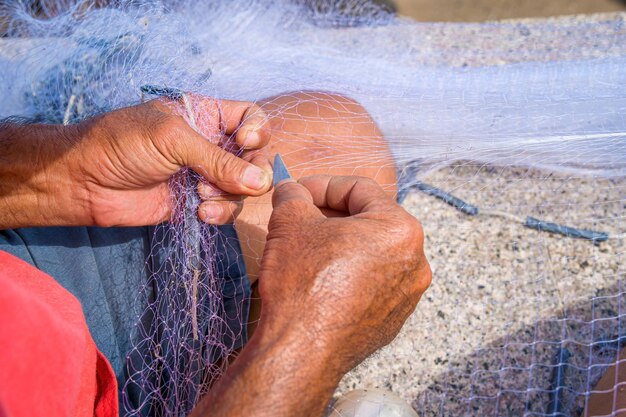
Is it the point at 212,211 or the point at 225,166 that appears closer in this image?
the point at 225,166

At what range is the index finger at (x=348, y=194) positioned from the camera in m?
1.16

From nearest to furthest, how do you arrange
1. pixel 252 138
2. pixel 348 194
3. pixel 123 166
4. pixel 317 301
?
pixel 317 301 → pixel 348 194 → pixel 123 166 → pixel 252 138

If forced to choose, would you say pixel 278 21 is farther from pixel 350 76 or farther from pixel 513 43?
pixel 513 43

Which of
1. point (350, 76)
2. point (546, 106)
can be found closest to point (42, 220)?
point (350, 76)

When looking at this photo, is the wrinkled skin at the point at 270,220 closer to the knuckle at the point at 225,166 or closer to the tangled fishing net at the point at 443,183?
the knuckle at the point at 225,166

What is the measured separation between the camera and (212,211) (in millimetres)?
1416

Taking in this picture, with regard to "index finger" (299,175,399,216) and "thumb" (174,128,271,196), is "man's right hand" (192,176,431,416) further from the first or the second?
"thumb" (174,128,271,196)

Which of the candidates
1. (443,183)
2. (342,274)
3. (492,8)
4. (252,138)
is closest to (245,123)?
(252,138)

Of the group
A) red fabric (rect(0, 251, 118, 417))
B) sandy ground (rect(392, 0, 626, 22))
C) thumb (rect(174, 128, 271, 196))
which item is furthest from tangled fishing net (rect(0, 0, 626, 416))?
sandy ground (rect(392, 0, 626, 22))

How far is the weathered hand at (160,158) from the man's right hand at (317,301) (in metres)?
0.22

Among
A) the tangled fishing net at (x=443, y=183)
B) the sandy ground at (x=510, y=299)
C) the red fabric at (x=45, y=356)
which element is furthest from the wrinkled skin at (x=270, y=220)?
the sandy ground at (x=510, y=299)

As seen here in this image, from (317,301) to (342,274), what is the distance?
7cm

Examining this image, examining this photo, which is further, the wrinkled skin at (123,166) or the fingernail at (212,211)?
the fingernail at (212,211)

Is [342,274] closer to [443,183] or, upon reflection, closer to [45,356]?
[45,356]
